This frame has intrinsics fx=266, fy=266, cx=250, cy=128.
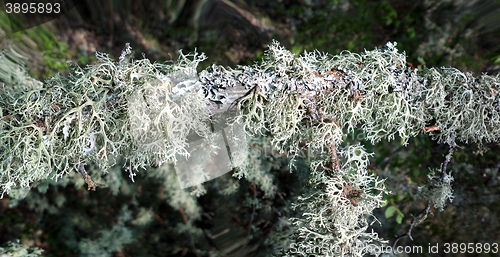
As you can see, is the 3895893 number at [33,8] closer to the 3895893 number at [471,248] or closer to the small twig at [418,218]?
the small twig at [418,218]

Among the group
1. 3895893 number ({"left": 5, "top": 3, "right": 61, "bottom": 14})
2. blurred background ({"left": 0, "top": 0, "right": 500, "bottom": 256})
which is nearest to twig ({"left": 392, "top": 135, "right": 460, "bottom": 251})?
blurred background ({"left": 0, "top": 0, "right": 500, "bottom": 256})

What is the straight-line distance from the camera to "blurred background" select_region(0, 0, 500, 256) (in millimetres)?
1874

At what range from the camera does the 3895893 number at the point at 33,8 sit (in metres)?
2.18

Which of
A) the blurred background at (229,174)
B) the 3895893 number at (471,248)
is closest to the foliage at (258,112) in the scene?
the blurred background at (229,174)

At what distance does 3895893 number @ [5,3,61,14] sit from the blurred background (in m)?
0.07

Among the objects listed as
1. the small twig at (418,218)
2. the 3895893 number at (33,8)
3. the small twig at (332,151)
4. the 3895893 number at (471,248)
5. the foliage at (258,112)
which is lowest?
the 3895893 number at (471,248)

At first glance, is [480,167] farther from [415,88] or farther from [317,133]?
[317,133]

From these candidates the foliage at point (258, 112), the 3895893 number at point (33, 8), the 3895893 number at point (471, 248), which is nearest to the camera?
the foliage at point (258, 112)

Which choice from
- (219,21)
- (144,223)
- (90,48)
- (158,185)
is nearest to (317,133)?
(158,185)

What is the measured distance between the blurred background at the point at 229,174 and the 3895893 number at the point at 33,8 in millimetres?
72

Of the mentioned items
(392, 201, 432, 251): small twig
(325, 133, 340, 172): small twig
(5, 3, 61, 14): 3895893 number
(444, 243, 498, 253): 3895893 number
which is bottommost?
(444, 243, 498, 253): 3895893 number

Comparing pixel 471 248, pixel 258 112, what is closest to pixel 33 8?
pixel 258 112

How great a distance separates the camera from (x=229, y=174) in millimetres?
1854

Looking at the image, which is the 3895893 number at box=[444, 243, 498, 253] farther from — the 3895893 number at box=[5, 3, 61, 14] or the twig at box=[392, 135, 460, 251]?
the 3895893 number at box=[5, 3, 61, 14]
